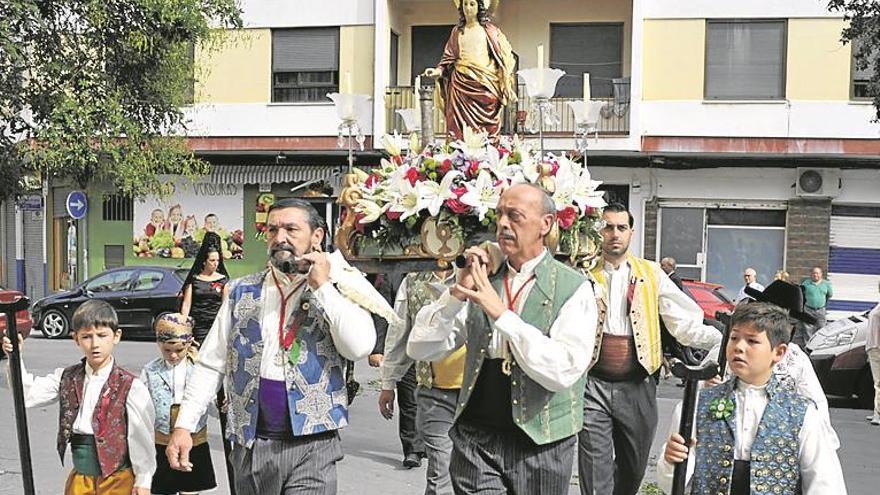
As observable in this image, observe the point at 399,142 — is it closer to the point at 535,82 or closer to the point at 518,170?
the point at 518,170

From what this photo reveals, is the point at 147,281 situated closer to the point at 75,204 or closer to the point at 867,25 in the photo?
the point at 75,204

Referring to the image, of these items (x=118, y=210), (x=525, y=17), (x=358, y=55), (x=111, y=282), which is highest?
(x=525, y=17)

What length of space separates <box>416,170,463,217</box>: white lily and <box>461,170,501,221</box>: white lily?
0.27ft

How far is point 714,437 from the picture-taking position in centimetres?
368

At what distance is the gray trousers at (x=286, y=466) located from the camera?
13.0 feet

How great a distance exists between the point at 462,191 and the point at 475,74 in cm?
165

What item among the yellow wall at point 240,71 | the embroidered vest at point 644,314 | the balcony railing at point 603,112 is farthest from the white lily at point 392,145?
the yellow wall at point 240,71

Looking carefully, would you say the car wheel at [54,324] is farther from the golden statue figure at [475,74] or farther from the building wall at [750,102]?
the golden statue figure at [475,74]

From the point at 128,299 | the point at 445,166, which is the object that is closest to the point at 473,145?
the point at 445,166

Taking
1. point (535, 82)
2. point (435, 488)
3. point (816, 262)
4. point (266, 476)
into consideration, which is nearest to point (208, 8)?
point (535, 82)

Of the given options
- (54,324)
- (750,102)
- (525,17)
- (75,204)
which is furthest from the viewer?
(525,17)

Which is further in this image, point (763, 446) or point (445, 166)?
point (445, 166)

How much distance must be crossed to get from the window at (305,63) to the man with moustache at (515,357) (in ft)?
60.0

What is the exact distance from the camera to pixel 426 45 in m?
21.9
